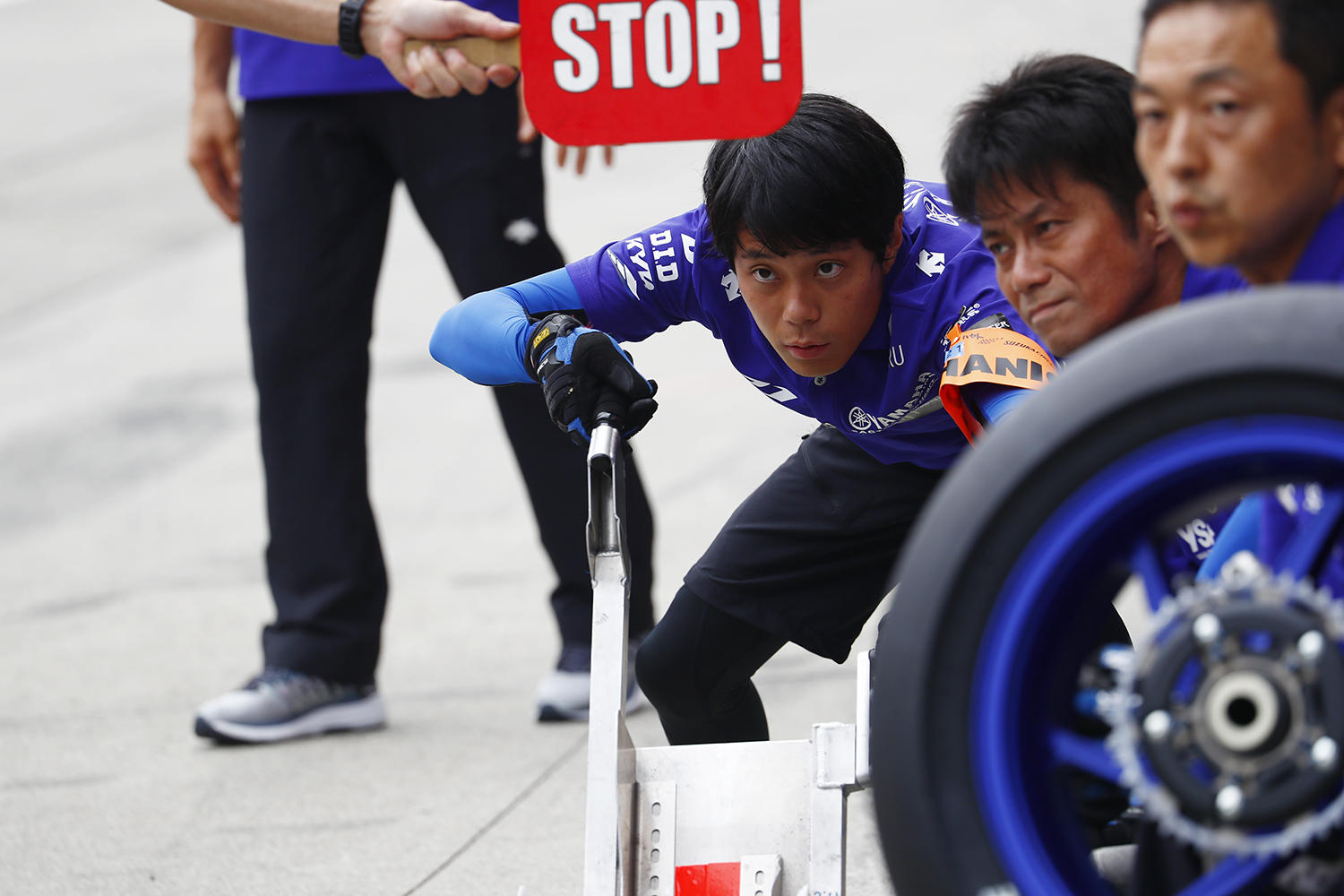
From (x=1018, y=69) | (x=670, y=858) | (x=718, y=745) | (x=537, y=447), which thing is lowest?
(x=670, y=858)

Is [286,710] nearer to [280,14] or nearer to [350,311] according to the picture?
[350,311]

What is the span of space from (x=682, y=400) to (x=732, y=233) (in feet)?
11.7

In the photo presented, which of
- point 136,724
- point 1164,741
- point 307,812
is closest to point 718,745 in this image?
point 1164,741

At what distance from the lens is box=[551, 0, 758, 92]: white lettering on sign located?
1.64 meters

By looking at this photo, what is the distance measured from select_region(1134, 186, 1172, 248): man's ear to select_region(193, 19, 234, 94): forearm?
2.29m

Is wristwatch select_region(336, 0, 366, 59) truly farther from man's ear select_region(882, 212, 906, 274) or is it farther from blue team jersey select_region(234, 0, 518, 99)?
man's ear select_region(882, 212, 906, 274)

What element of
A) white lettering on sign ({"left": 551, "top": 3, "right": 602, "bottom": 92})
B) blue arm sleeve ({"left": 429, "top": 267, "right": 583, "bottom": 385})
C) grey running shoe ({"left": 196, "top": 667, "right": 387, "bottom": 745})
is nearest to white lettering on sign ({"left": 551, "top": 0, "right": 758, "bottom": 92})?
white lettering on sign ({"left": 551, "top": 3, "right": 602, "bottom": 92})

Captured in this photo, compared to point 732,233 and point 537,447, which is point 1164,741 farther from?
point 537,447

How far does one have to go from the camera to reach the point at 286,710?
2967 millimetres

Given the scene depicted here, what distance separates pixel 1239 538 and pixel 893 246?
71 centimetres

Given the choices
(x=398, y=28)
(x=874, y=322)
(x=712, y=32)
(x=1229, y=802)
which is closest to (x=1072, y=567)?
(x=1229, y=802)

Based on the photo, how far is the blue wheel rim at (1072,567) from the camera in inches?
40.0

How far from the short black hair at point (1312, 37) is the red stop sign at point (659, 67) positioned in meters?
0.60

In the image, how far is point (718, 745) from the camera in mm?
1729
